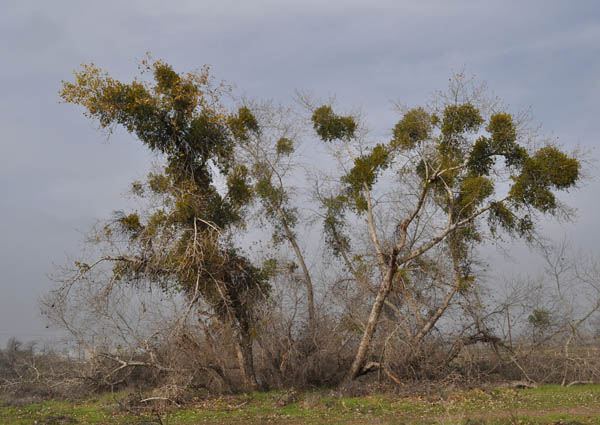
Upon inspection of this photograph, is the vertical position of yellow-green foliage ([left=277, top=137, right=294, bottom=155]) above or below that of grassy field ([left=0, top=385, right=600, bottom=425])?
above

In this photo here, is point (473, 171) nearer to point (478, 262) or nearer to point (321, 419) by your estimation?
point (478, 262)

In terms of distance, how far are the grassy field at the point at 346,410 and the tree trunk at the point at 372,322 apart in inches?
68.8

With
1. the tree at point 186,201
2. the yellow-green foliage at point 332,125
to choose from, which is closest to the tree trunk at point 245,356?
the tree at point 186,201

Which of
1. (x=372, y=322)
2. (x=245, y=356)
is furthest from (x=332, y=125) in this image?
(x=245, y=356)

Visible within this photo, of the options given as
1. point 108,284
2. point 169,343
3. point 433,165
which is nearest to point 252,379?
point 169,343

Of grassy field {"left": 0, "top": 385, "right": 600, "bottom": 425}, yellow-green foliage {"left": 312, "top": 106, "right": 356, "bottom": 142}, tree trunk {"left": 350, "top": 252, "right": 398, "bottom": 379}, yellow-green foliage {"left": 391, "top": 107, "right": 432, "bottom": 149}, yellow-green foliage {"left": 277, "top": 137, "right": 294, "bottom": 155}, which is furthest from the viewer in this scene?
yellow-green foliage {"left": 277, "top": 137, "right": 294, "bottom": 155}

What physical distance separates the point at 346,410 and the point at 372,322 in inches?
161

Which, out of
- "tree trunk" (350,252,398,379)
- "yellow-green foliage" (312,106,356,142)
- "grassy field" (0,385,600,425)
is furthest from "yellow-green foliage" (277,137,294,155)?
"grassy field" (0,385,600,425)

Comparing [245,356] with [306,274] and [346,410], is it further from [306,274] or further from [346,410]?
[346,410]

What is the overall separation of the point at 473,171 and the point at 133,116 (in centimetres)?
1131

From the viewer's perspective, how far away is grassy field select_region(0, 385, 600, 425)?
1065 cm

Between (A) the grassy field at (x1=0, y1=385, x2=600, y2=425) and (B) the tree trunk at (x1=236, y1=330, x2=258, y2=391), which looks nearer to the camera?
(A) the grassy field at (x1=0, y1=385, x2=600, y2=425)

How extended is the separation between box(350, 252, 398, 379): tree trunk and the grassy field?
5.73 ft

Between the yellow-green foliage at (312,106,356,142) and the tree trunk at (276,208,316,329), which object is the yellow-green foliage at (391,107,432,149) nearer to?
the yellow-green foliage at (312,106,356,142)
